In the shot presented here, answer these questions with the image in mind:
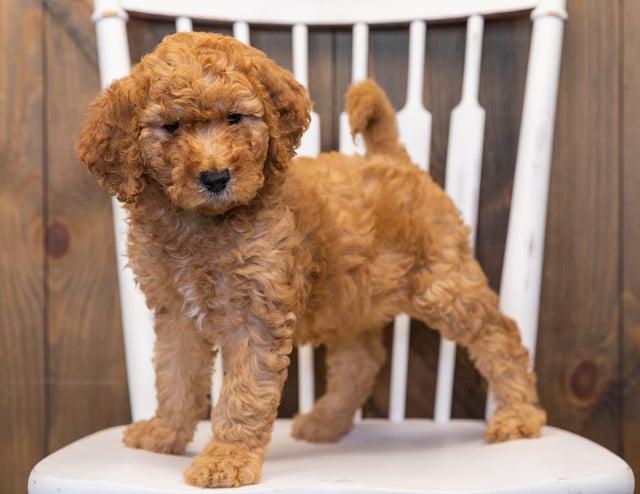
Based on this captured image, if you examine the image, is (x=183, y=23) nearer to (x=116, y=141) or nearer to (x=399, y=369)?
(x=116, y=141)

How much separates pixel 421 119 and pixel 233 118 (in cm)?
60

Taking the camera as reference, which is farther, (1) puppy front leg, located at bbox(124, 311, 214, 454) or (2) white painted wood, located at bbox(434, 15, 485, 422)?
(2) white painted wood, located at bbox(434, 15, 485, 422)

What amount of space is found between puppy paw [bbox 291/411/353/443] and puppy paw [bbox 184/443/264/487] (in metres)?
0.35

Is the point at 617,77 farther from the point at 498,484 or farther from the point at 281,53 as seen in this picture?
the point at 498,484

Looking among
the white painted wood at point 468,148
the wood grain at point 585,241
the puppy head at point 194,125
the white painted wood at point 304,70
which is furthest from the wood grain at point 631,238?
the puppy head at point 194,125

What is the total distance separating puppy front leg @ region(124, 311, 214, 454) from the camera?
4.16ft

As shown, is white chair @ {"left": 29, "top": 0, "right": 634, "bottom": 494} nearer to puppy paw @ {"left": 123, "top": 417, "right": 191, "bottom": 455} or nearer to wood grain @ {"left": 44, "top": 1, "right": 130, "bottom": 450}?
puppy paw @ {"left": 123, "top": 417, "right": 191, "bottom": 455}

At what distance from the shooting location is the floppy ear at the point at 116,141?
1.09 m

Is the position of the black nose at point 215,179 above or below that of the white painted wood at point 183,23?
below

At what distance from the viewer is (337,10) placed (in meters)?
1.61

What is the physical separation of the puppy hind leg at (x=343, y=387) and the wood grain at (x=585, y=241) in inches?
16.6

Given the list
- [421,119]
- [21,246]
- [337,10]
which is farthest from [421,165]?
[21,246]

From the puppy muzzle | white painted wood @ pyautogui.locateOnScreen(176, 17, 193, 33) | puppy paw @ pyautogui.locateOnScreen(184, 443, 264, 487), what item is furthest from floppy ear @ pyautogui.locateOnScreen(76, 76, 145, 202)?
white painted wood @ pyautogui.locateOnScreen(176, 17, 193, 33)

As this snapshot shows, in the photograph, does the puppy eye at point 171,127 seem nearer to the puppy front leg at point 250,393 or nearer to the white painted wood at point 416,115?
the puppy front leg at point 250,393
